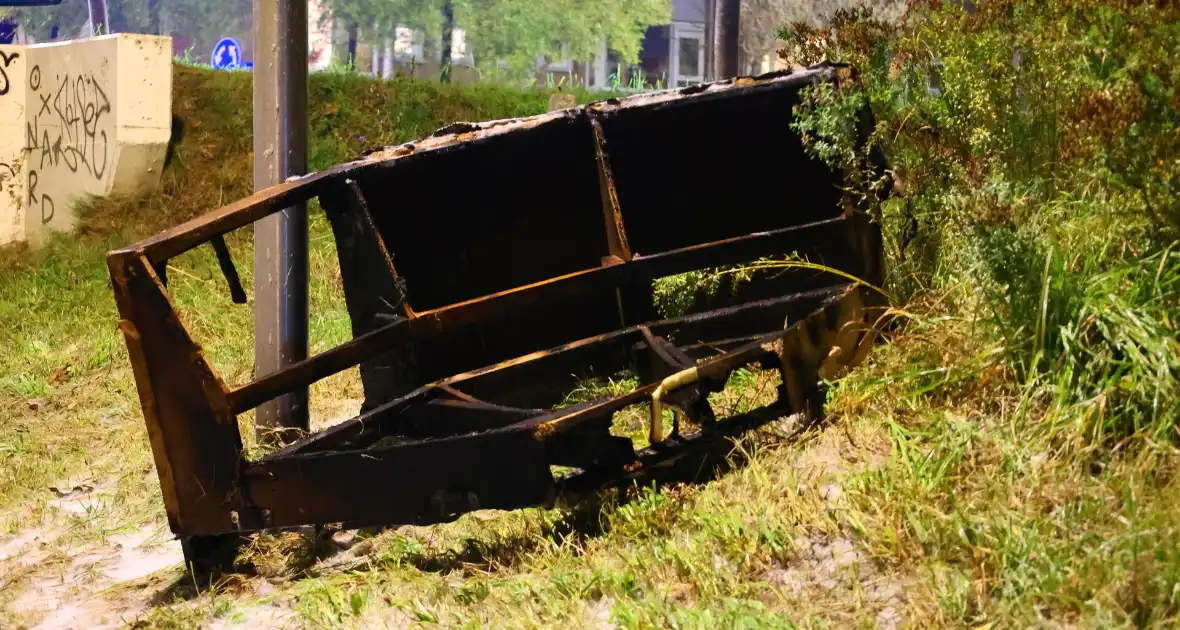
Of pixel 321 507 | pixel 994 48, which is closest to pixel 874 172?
pixel 994 48

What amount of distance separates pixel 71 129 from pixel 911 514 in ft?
36.5

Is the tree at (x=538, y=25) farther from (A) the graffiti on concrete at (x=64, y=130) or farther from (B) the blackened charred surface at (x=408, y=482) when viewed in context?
(B) the blackened charred surface at (x=408, y=482)

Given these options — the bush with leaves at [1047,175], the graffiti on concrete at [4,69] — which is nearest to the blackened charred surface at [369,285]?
the bush with leaves at [1047,175]

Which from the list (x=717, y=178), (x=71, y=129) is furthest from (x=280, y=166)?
(x=71, y=129)

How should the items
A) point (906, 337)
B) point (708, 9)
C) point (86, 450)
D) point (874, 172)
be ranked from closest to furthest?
point (906, 337) < point (874, 172) < point (86, 450) < point (708, 9)

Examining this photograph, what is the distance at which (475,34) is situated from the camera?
29.1 meters

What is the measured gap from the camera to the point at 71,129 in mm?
11961

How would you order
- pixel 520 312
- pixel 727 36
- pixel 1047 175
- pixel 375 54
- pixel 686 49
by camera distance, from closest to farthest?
pixel 1047 175, pixel 520 312, pixel 727 36, pixel 375 54, pixel 686 49

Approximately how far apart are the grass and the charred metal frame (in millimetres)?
248

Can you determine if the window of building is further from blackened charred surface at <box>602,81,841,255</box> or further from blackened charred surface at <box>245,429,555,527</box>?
blackened charred surface at <box>245,429,555,527</box>

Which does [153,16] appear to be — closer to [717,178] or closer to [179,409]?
[717,178]

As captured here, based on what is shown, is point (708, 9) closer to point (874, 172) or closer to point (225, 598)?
point (874, 172)

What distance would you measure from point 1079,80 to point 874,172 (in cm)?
124

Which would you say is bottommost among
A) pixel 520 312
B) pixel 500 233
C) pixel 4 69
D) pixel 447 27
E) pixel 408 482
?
pixel 408 482
